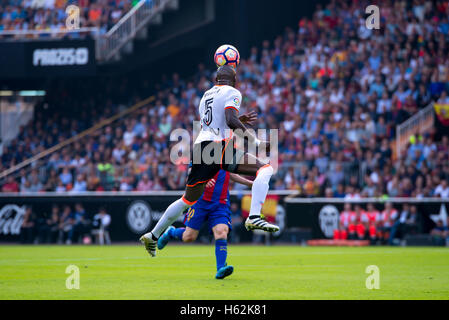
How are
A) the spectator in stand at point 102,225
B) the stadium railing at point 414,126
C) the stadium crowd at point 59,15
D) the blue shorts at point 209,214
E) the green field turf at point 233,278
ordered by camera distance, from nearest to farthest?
the green field turf at point 233,278 → the blue shorts at point 209,214 → the stadium railing at point 414,126 → the spectator in stand at point 102,225 → the stadium crowd at point 59,15

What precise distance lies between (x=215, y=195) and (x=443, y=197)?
1337cm

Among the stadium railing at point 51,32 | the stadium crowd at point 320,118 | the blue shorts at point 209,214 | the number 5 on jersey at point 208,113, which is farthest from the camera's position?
the stadium railing at point 51,32

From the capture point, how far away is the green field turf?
28.7ft

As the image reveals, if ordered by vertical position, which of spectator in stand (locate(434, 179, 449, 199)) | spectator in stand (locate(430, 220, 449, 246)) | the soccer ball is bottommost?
spectator in stand (locate(430, 220, 449, 246))

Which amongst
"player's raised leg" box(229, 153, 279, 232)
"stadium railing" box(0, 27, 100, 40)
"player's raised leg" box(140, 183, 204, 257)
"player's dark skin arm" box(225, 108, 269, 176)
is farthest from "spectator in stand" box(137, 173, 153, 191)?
"player's dark skin arm" box(225, 108, 269, 176)

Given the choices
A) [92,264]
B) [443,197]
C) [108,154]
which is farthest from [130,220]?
[92,264]

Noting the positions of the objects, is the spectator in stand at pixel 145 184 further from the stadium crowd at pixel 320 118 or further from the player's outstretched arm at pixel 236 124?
the player's outstretched arm at pixel 236 124

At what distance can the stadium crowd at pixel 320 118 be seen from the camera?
25172 millimetres

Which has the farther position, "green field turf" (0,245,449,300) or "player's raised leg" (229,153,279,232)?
"player's raised leg" (229,153,279,232)

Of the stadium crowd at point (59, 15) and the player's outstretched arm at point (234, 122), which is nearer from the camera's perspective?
the player's outstretched arm at point (234, 122)

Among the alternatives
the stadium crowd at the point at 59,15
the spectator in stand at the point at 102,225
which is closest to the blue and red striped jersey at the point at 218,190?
the spectator in stand at the point at 102,225

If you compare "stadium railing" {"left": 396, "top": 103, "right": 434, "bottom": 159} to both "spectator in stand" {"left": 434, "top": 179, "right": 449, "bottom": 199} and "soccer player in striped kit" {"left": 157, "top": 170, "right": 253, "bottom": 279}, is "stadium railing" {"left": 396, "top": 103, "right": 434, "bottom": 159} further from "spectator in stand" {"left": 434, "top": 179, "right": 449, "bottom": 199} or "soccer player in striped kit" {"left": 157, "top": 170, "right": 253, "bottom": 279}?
"soccer player in striped kit" {"left": 157, "top": 170, "right": 253, "bottom": 279}

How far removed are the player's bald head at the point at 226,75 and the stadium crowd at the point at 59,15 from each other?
22.3m

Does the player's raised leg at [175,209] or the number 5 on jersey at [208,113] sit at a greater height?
the number 5 on jersey at [208,113]
